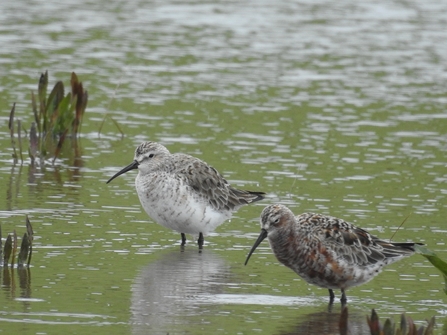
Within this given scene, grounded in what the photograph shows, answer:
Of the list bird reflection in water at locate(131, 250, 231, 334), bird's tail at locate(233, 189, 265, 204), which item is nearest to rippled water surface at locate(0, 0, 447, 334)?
bird reflection in water at locate(131, 250, 231, 334)

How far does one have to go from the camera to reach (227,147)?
18.6m

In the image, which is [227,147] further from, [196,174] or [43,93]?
[196,174]

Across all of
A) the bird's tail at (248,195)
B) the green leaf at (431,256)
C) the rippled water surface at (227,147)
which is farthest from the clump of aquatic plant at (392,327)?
the bird's tail at (248,195)

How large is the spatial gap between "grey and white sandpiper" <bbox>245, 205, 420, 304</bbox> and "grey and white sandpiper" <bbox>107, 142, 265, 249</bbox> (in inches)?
92.5

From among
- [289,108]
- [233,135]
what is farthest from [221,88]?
[233,135]

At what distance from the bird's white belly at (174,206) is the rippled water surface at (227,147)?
0.33 meters

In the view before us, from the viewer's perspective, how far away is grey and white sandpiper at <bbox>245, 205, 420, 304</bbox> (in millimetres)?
11273

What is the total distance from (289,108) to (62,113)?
5020mm

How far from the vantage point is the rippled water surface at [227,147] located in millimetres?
11328

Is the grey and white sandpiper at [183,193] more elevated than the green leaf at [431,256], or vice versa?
the green leaf at [431,256]

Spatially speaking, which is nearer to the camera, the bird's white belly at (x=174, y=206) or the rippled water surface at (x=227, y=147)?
the rippled water surface at (x=227, y=147)

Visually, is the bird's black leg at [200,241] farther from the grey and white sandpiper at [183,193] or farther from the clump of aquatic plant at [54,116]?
the clump of aquatic plant at [54,116]

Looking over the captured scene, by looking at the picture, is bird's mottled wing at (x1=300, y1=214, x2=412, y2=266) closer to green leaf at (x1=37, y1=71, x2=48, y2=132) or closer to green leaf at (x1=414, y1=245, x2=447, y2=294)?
green leaf at (x1=414, y1=245, x2=447, y2=294)

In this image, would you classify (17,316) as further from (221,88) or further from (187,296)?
(221,88)
